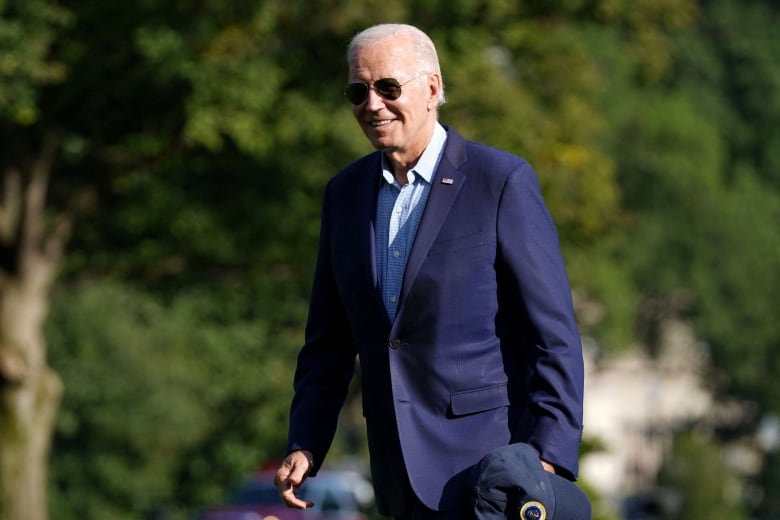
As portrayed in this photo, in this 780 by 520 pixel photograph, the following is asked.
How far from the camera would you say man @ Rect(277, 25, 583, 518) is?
4.86 m

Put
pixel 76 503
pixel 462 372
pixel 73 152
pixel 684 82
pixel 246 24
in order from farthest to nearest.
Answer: pixel 684 82
pixel 76 503
pixel 73 152
pixel 246 24
pixel 462 372

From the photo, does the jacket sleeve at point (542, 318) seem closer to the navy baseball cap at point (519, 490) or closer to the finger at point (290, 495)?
the navy baseball cap at point (519, 490)

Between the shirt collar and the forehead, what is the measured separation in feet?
0.73

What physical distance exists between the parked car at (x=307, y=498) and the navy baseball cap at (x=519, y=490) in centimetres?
2207

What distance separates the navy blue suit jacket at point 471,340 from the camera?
191 inches

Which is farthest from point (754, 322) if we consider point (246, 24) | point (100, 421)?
point (246, 24)

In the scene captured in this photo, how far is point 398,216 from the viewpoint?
5.05 metres

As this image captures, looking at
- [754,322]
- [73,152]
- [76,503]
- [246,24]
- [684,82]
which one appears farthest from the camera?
[684,82]

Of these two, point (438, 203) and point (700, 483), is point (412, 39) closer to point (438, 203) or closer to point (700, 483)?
point (438, 203)

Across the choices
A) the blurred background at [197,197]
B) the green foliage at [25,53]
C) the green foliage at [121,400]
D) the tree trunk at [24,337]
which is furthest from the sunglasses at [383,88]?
the green foliage at [121,400]

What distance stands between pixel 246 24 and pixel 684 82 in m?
51.2

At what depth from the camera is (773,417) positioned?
5838cm

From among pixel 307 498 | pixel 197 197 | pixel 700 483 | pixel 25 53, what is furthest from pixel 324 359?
pixel 700 483

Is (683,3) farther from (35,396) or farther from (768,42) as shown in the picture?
(768,42)
